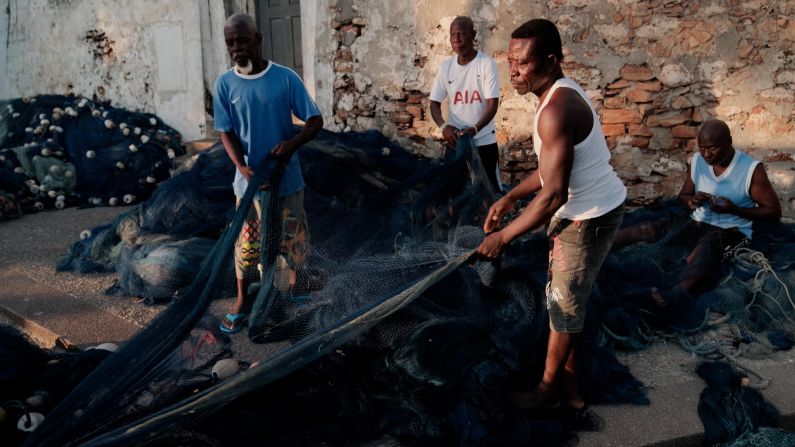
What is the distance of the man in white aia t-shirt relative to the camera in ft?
17.3

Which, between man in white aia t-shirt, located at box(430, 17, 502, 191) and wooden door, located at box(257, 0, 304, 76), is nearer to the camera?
man in white aia t-shirt, located at box(430, 17, 502, 191)

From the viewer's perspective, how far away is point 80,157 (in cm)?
844

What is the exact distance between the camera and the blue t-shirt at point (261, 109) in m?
3.84

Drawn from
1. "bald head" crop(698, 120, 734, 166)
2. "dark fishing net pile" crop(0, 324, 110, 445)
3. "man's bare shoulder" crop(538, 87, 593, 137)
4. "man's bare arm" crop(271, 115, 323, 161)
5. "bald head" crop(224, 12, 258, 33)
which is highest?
"bald head" crop(224, 12, 258, 33)

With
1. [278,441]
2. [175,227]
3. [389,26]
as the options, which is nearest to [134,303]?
[175,227]

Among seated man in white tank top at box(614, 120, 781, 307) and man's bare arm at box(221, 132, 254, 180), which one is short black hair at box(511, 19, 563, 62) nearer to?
man's bare arm at box(221, 132, 254, 180)

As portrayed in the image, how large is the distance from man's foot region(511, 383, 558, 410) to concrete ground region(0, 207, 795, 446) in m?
0.23

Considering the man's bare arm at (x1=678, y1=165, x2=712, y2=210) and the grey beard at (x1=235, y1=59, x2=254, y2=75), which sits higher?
the grey beard at (x1=235, y1=59, x2=254, y2=75)

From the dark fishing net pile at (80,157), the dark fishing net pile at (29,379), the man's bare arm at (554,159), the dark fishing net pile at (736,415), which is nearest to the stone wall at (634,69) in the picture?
the dark fishing net pile at (80,157)

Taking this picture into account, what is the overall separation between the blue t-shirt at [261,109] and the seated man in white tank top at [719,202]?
2726mm

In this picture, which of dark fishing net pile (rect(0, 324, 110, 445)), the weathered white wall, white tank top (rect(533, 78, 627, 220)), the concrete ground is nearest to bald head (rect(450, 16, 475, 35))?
white tank top (rect(533, 78, 627, 220))

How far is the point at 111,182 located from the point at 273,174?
5204 millimetres

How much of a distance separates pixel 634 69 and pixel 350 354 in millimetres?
4542

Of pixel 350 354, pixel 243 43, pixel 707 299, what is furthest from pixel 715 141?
pixel 243 43
